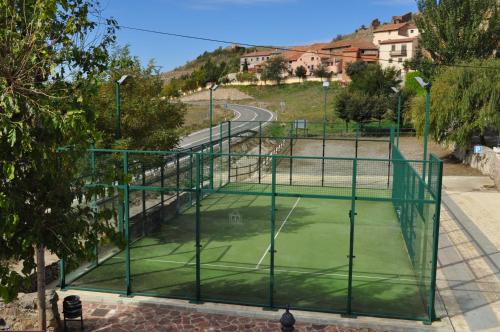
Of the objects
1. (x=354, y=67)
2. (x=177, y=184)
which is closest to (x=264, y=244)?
(x=177, y=184)

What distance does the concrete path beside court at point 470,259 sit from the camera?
1088 cm

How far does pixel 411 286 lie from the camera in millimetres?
12391

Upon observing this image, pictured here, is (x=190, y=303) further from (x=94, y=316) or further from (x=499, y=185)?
(x=499, y=185)

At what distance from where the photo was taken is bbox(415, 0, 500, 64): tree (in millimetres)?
44375

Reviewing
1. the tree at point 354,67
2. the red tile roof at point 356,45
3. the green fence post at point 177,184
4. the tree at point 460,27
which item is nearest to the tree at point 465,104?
the tree at point 460,27

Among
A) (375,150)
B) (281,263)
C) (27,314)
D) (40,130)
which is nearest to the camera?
(40,130)

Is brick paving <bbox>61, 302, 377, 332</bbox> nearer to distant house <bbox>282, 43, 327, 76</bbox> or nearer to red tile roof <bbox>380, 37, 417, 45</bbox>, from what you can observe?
red tile roof <bbox>380, 37, 417, 45</bbox>

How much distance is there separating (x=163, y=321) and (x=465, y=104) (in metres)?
26.5

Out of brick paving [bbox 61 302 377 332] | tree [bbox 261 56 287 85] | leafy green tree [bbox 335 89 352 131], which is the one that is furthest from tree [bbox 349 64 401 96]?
tree [bbox 261 56 287 85]

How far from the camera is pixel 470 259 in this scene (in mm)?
14742

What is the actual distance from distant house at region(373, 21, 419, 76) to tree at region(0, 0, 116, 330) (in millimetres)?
101914

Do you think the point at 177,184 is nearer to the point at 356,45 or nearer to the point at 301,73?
the point at 301,73

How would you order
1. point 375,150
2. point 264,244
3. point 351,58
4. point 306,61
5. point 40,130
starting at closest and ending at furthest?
point 40,130
point 264,244
point 375,150
point 351,58
point 306,61

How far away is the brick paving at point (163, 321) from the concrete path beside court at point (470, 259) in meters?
2.48
